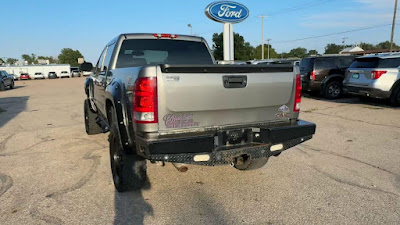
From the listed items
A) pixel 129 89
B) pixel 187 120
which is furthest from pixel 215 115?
pixel 129 89

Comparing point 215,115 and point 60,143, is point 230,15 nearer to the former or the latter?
point 60,143

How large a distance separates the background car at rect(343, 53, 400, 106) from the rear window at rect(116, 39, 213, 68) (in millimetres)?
6832

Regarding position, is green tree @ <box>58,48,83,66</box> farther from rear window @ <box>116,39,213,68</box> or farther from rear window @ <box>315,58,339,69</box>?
rear window @ <box>116,39,213,68</box>

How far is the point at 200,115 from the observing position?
306cm

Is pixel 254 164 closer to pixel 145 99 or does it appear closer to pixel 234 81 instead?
pixel 234 81

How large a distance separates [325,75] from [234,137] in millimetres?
10595

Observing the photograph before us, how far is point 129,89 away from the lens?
9.96 feet

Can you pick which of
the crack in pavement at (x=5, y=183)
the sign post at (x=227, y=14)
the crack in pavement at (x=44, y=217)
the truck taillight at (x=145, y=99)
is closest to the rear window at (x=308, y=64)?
the sign post at (x=227, y=14)

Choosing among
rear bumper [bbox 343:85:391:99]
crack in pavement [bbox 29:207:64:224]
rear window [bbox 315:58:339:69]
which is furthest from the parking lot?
rear window [bbox 315:58:339:69]

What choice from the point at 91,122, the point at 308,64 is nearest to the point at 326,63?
the point at 308,64

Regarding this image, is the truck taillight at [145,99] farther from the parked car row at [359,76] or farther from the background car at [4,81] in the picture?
the background car at [4,81]

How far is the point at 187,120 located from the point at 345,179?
7.99ft

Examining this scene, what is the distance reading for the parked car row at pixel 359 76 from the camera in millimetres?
9227

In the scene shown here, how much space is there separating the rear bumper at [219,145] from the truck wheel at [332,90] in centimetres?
972
